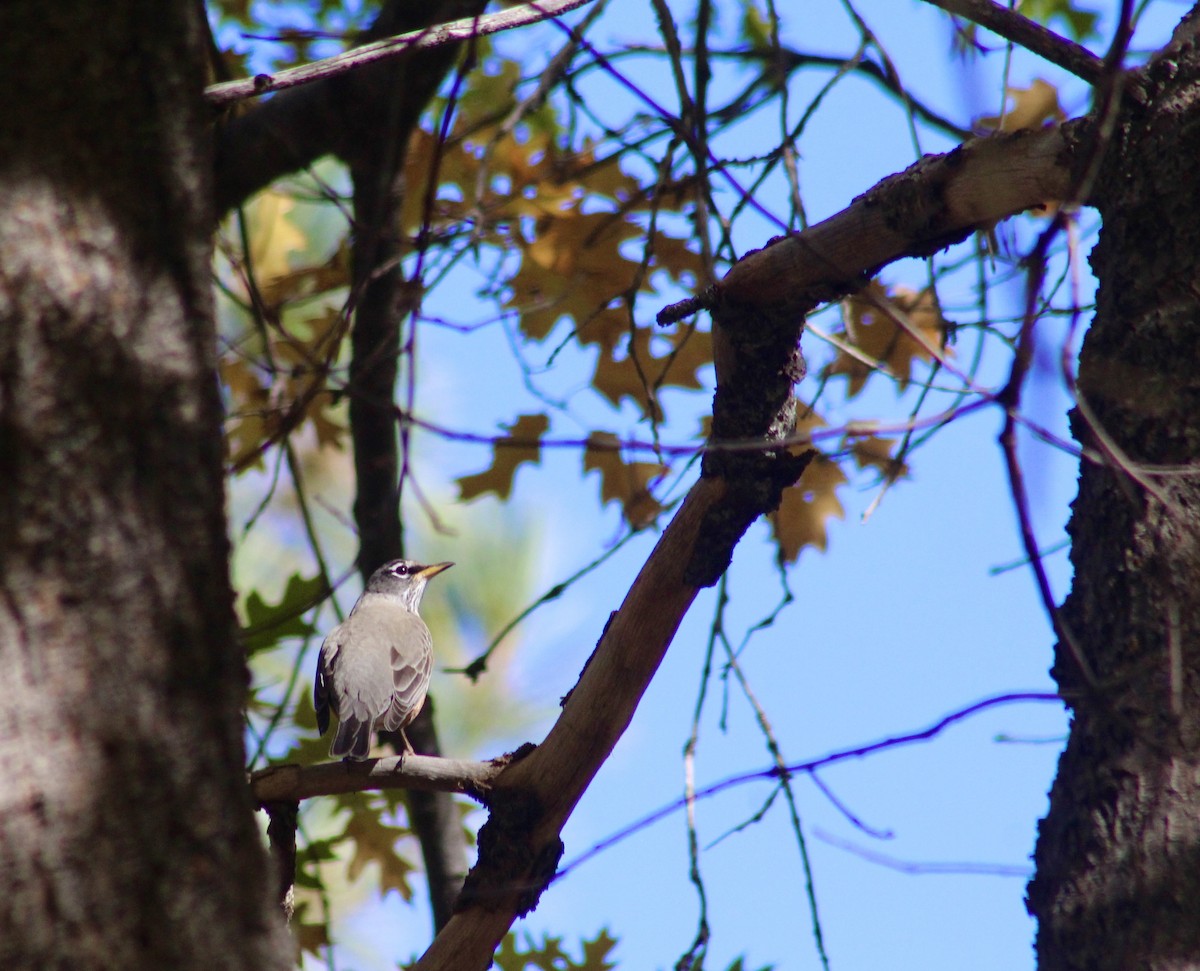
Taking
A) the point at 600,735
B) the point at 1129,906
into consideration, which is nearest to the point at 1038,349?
the point at 1129,906

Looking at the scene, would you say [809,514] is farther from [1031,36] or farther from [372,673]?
[1031,36]

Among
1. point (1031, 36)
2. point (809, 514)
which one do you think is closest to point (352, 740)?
point (809, 514)

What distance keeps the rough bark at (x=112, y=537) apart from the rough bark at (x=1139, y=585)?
1162 mm

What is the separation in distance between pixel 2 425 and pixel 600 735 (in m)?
1.28

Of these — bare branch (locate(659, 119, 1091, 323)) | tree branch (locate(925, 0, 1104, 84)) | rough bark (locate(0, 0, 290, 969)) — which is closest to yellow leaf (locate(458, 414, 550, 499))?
bare branch (locate(659, 119, 1091, 323))

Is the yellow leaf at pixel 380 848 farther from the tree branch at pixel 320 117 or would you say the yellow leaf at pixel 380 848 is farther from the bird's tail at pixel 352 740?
the tree branch at pixel 320 117

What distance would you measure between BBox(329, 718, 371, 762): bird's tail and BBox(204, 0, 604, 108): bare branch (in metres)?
2.06

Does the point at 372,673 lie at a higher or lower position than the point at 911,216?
higher

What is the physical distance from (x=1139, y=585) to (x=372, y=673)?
2.79 m

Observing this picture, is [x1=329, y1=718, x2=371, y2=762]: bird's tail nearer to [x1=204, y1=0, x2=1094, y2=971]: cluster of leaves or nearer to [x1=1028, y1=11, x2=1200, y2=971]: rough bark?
[x1=204, y1=0, x2=1094, y2=971]: cluster of leaves

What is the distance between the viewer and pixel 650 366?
151 inches

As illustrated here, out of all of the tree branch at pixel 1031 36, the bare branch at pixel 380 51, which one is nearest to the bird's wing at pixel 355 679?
the bare branch at pixel 380 51

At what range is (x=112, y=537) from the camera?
1283 mm

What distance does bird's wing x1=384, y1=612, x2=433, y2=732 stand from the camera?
4000 millimetres
